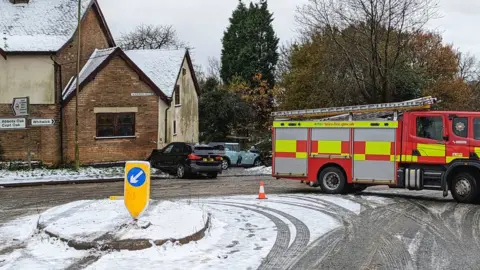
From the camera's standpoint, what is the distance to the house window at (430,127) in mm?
14648

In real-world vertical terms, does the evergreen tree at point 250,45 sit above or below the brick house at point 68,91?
above

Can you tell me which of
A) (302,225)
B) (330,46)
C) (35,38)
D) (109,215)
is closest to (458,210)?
(302,225)

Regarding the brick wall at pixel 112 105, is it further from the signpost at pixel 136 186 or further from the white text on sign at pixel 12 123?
the signpost at pixel 136 186

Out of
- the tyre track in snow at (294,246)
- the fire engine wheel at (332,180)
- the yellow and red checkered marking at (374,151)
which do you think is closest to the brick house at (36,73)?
the fire engine wheel at (332,180)

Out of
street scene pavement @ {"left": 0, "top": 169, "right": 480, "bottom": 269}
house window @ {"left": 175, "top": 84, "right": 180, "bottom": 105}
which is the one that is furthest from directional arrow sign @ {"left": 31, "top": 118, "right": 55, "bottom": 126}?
street scene pavement @ {"left": 0, "top": 169, "right": 480, "bottom": 269}

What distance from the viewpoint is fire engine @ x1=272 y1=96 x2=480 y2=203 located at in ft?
47.2

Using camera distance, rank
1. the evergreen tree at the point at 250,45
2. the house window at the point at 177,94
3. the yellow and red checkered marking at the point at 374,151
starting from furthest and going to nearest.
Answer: the evergreen tree at the point at 250,45
the house window at the point at 177,94
the yellow and red checkered marking at the point at 374,151

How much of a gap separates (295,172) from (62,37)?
17024 mm

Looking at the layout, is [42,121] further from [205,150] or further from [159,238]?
[159,238]

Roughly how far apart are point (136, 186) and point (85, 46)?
23.4m

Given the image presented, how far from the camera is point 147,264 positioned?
720 centimetres

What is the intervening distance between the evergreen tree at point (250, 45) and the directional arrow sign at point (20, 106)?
3426 centimetres

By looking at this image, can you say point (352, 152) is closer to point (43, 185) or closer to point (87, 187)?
point (87, 187)

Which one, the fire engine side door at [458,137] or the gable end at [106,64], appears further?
the gable end at [106,64]
